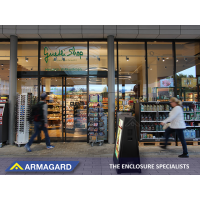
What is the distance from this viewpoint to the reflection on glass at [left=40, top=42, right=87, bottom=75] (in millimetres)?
6547

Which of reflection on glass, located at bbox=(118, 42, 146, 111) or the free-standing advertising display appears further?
reflection on glass, located at bbox=(118, 42, 146, 111)

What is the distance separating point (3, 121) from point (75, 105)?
9.07 feet

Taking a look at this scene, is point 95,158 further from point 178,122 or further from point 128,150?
point 178,122

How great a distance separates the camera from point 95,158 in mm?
4469

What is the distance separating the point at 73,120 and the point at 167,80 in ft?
14.6

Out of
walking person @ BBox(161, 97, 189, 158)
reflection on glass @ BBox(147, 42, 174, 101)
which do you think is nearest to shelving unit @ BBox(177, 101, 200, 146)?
reflection on glass @ BBox(147, 42, 174, 101)

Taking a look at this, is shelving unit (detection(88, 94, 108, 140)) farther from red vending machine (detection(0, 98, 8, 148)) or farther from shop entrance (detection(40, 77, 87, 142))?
red vending machine (detection(0, 98, 8, 148))

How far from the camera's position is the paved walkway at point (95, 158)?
362cm

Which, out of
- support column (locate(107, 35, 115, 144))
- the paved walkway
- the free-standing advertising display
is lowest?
the paved walkway

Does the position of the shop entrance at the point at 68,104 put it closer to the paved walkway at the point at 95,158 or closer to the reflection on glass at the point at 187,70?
the paved walkway at the point at 95,158

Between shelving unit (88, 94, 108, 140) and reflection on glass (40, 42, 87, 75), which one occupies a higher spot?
reflection on glass (40, 42, 87, 75)

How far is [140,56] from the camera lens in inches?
267

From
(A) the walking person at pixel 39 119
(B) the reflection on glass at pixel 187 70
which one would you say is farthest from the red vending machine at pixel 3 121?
(B) the reflection on glass at pixel 187 70

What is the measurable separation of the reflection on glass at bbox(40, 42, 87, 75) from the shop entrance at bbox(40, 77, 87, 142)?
507mm
